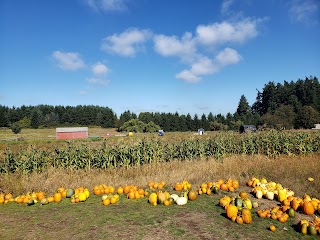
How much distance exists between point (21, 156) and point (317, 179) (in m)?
10.8

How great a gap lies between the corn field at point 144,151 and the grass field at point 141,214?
1.23 meters

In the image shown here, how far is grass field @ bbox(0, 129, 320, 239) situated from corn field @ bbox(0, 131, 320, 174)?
4.02 ft

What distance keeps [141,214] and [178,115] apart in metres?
81.9

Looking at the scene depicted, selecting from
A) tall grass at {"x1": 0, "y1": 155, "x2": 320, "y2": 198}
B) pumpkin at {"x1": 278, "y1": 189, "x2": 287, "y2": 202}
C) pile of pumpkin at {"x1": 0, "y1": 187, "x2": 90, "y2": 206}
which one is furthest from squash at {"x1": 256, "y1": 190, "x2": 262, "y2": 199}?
pile of pumpkin at {"x1": 0, "y1": 187, "x2": 90, "y2": 206}

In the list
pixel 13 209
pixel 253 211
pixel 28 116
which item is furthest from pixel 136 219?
pixel 28 116

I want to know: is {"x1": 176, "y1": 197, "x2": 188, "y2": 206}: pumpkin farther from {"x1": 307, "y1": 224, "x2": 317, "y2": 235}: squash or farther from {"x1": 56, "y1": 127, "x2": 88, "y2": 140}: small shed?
A: {"x1": 56, "y1": 127, "x2": 88, "y2": 140}: small shed

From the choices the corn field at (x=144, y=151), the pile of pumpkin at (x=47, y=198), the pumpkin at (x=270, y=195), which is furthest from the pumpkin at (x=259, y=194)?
the corn field at (x=144, y=151)

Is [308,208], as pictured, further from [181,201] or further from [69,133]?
[69,133]

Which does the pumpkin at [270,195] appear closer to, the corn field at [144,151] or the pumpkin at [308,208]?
the pumpkin at [308,208]

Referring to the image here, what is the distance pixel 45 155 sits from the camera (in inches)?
438

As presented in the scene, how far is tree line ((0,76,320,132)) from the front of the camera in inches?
2931

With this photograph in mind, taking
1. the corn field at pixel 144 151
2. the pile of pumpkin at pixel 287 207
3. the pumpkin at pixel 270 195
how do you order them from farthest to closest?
the corn field at pixel 144 151 → the pumpkin at pixel 270 195 → the pile of pumpkin at pixel 287 207

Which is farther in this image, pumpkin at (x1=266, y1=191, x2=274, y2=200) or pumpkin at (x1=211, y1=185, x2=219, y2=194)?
pumpkin at (x1=211, y1=185, x2=219, y2=194)

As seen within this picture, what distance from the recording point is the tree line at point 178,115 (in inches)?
2931
